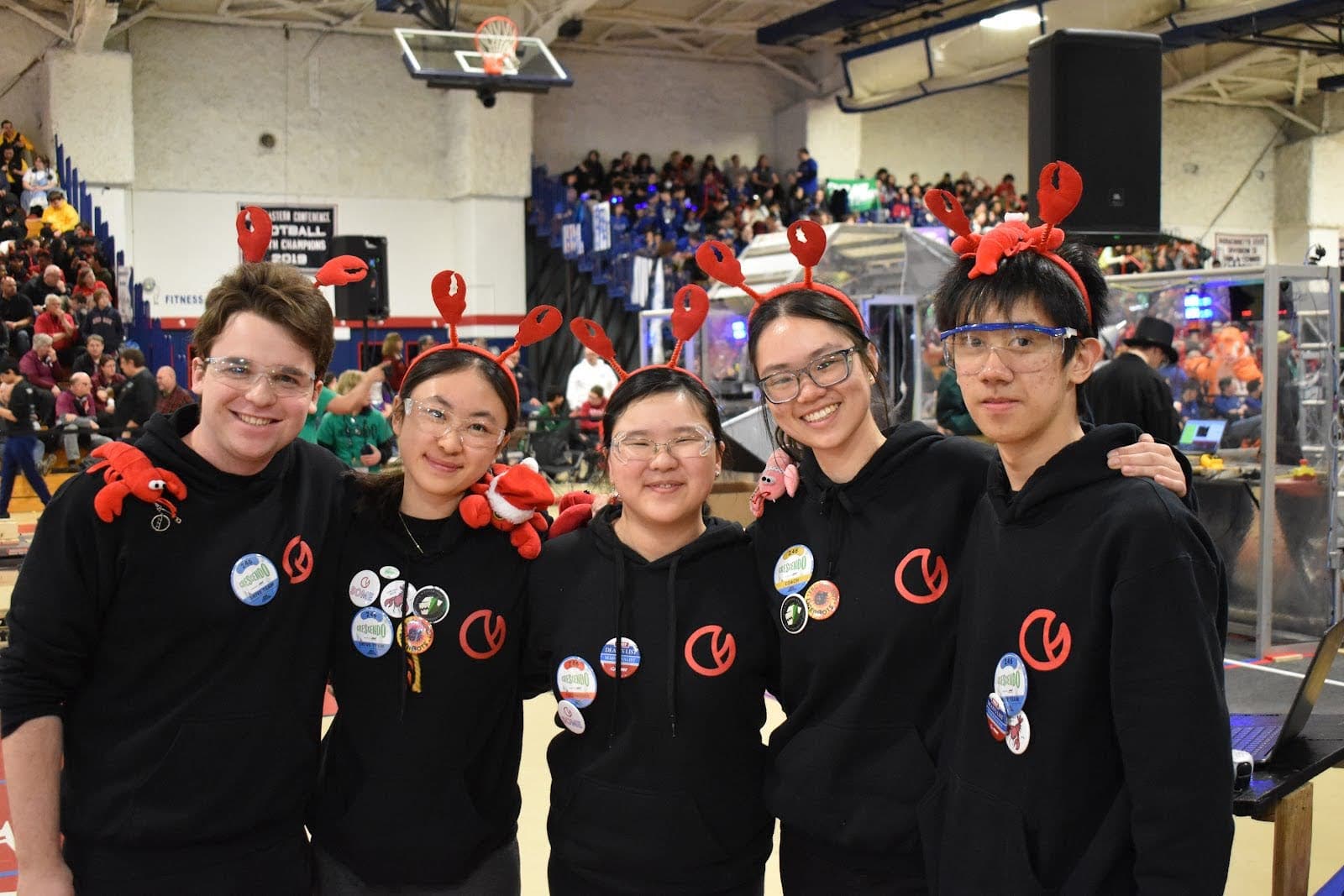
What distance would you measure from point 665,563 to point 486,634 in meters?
0.34

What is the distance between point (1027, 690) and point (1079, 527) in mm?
244

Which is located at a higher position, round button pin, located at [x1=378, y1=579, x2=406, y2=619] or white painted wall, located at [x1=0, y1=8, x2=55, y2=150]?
white painted wall, located at [x1=0, y1=8, x2=55, y2=150]

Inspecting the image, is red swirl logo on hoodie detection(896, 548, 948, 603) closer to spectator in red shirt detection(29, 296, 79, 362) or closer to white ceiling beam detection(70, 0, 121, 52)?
spectator in red shirt detection(29, 296, 79, 362)

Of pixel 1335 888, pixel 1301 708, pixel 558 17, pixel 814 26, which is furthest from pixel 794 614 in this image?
pixel 814 26

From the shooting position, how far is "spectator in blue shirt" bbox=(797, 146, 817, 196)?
20.0 m

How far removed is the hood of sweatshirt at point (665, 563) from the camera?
2102 millimetres

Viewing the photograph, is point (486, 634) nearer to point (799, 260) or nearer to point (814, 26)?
point (799, 260)

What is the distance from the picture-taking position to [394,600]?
218 centimetres

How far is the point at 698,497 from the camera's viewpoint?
2.19 m

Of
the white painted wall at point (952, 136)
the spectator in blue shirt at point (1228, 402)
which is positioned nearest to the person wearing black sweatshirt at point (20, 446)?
the spectator in blue shirt at point (1228, 402)

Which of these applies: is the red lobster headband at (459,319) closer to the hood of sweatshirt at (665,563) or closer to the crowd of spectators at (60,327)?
the hood of sweatshirt at (665,563)

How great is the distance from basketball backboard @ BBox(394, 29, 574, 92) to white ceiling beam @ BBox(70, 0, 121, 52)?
4084 millimetres

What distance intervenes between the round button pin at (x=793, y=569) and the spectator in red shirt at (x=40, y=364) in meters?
12.4

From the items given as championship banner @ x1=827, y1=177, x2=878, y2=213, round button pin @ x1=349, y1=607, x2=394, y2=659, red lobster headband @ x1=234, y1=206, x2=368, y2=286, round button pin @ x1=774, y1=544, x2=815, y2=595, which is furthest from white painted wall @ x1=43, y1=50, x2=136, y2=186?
round button pin @ x1=774, y1=544, x2=815, y2=595
